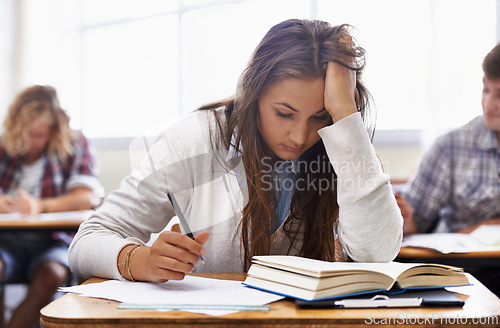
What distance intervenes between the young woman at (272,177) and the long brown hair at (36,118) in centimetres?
145

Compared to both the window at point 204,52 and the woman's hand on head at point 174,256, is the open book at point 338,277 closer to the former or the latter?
the woman's hand on head at point 174,256

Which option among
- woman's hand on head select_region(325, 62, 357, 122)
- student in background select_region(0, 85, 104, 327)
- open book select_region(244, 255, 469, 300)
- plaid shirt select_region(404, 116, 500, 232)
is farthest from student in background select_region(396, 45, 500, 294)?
student in background select_region(0, 85, 104, 327)

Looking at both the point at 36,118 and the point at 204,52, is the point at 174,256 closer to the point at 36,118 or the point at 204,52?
the point at 36,118

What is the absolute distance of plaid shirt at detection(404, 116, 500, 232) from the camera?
2.10m

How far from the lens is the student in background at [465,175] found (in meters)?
2.09

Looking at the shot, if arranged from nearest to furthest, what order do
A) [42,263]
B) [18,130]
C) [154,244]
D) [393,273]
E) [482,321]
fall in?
[482,321], [393,273], [154,244], [42,263], [18,130]

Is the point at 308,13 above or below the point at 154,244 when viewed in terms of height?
above

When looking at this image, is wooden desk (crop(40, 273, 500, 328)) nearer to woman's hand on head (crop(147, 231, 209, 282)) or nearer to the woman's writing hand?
woman's hand on head (crop(147, 231, 209, 282))

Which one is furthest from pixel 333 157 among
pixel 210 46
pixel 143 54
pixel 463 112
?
pixel 143 54

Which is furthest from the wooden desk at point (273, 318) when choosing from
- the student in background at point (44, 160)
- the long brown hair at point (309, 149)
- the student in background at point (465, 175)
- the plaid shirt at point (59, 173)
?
the plaid shirt at point (59, 173)

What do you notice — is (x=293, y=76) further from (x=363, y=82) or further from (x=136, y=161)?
(x=136, y=161)

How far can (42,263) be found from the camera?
2107 millimetres

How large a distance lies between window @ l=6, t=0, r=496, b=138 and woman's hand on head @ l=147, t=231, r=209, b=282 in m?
1.56

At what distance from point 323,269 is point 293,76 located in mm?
486
